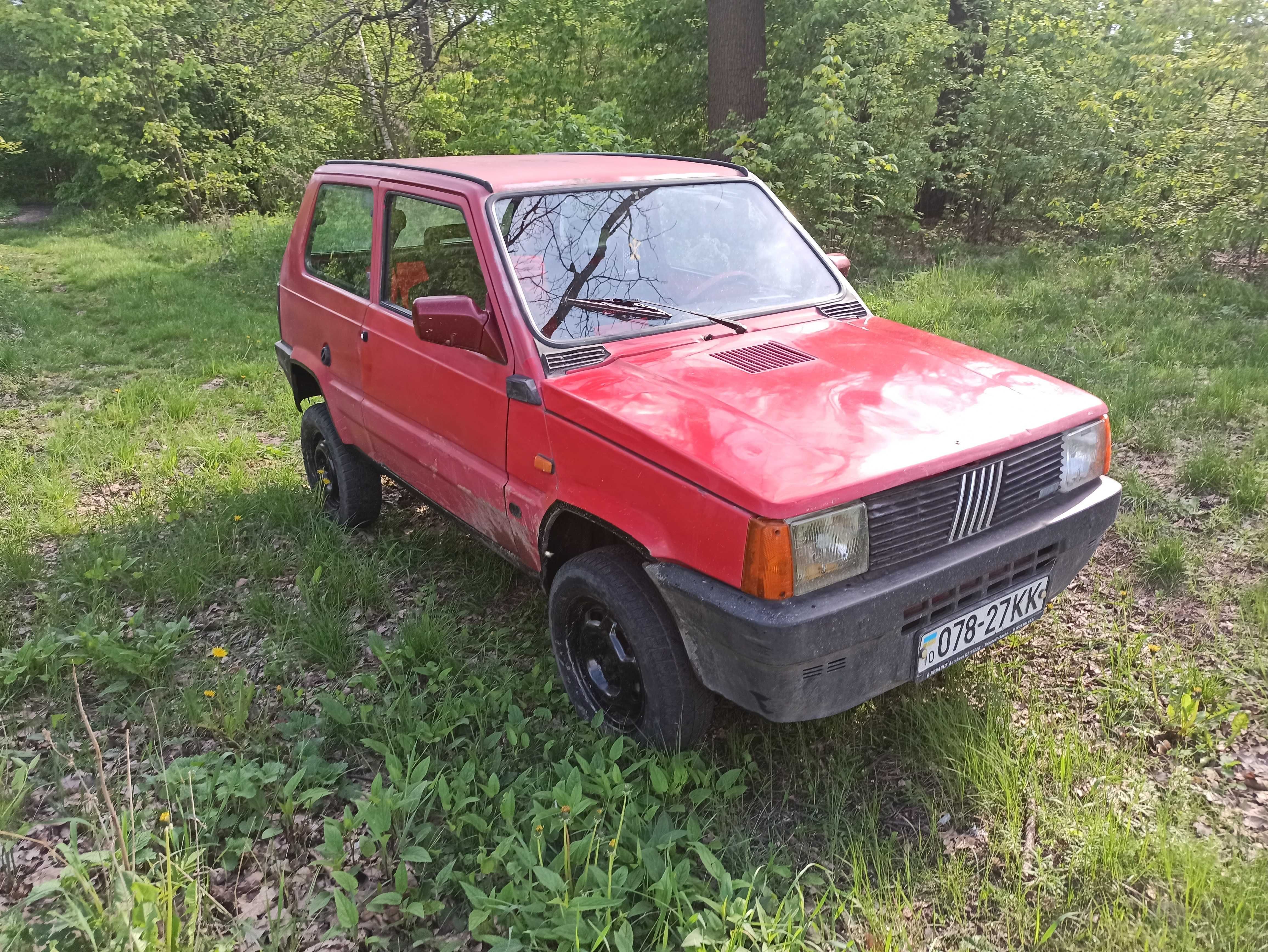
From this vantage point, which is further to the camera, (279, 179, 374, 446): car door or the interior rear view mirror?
(279, 179, 374, 446): car door

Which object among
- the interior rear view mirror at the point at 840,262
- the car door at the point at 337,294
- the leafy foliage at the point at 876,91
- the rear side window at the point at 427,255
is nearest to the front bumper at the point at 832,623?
the rear side window at the point at 427,255

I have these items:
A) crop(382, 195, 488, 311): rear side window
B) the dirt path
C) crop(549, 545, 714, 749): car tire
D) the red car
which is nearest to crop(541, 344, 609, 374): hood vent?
the red car

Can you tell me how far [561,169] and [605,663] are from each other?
2.06m

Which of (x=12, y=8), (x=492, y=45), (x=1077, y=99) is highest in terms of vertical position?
(x=12, y=8)

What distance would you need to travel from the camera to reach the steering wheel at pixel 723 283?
11.0 feet

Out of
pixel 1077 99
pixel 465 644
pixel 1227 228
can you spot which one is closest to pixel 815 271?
pixel 465 644

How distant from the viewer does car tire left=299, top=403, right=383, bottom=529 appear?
4484 millimetres

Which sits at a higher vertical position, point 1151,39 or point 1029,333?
point 1151,39

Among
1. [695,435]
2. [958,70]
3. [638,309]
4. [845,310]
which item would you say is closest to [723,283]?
[638,309]

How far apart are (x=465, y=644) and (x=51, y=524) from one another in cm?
281

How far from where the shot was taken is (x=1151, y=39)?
8.69 meters

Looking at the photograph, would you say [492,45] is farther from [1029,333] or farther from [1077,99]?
[1029,333]

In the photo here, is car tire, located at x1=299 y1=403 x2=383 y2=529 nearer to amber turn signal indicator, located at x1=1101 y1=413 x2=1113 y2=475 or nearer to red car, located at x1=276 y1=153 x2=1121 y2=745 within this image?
red car, located at x1=276 y1=153 x2=1121 y2=745

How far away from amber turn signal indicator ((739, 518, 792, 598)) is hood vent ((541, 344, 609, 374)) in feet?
3.38
